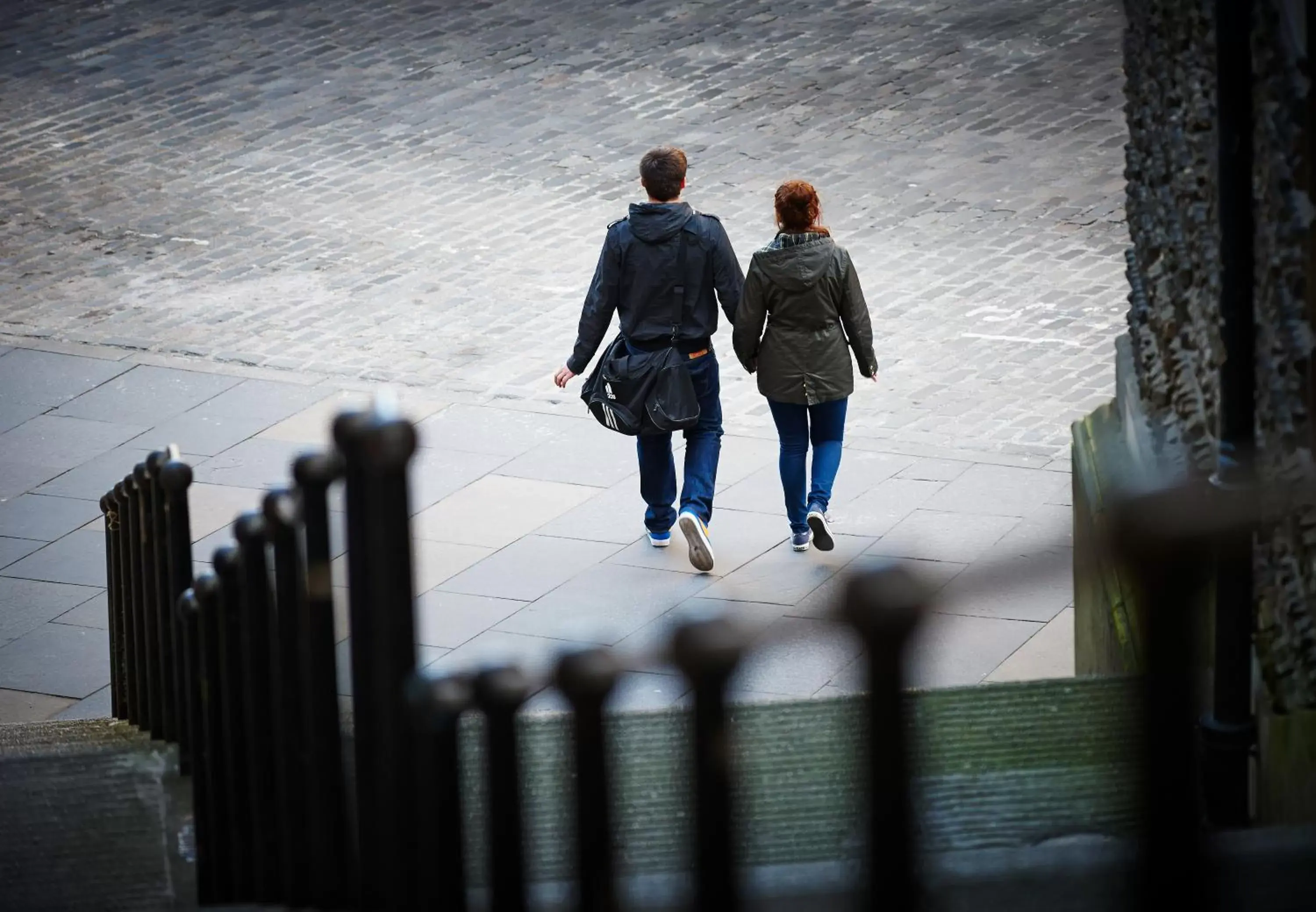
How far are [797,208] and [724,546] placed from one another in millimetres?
1608

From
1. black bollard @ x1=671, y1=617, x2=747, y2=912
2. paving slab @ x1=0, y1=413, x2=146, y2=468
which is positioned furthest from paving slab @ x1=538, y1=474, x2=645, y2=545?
black bollard @ x1=671, y1=617, x2=747, y2=912

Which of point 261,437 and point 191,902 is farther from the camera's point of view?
point 261,437

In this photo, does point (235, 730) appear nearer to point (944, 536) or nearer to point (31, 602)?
point (31, 602)

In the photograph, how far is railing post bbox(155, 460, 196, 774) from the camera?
4996 mm

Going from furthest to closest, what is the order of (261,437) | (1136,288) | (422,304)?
(422,304), (261,437), (1136,288)

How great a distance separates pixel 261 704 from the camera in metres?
4.04

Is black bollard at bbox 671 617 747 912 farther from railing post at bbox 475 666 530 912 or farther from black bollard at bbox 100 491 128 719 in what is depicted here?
black bollard at bbox 100 491 128 719

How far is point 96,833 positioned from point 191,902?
18.6 inches

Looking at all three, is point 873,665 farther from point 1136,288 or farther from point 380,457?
point 1136,288

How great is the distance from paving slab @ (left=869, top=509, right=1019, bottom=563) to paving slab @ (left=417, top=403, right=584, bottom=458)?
208 cm

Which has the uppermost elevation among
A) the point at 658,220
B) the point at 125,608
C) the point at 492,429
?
the point at 658,220

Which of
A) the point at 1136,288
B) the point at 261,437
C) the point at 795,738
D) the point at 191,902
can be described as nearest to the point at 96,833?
the point at 191,902

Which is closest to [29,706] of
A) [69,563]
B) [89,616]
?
[89,616]

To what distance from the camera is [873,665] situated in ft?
6.37
